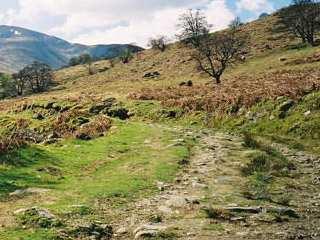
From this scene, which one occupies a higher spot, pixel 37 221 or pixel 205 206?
pixel 37 221

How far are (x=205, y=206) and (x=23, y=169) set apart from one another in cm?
879

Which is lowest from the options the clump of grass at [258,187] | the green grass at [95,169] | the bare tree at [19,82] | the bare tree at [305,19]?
the clump of grass at [258,187]

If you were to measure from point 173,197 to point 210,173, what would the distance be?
466 centimetres

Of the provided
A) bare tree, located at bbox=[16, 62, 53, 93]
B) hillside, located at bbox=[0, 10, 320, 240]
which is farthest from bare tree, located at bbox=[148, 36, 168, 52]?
hillside, located at bbox=[0, 10, 320, 240]

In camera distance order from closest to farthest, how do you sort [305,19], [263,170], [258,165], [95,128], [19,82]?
[263,170], [258,165], [95,128], [305,19], [19,82]

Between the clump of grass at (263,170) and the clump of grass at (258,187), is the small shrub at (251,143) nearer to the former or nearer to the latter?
the clump of grass at (263,170)

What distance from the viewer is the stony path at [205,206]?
15.2m

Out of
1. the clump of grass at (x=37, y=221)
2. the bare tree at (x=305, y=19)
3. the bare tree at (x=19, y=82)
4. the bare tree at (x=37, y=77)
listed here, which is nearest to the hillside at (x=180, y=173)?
the clump of grass at (x=37, y=221)

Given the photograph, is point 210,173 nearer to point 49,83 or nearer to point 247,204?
point 247,204

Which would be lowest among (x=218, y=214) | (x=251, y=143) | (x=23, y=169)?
(x=218, y=214)

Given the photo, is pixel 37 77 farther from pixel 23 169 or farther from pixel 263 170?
pixel 263 170

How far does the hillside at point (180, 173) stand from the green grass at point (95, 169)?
0.05 meters

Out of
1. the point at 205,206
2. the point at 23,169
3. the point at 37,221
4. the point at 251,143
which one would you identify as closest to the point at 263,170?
the point at 251,143

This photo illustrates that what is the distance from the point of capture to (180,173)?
23625 mm
